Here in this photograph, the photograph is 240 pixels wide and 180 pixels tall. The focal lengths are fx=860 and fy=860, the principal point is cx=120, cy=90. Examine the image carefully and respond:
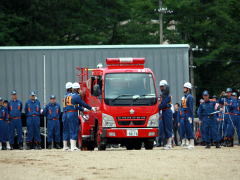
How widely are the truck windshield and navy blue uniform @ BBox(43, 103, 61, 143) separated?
6769mm

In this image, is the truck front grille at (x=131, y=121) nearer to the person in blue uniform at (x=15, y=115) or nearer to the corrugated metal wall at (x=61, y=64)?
the person in blue uniform at (x=15, y=115)

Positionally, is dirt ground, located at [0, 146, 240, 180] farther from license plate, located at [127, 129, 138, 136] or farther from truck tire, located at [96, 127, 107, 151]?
truck tire, located at [96, 127, 107, 151]

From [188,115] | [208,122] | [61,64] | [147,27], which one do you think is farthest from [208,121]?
[147,27]

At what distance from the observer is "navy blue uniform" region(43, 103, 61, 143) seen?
30.3 metres

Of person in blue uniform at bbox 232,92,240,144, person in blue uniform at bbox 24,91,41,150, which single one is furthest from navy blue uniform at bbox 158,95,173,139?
person in blue uniform at bbox 24,91,41,150

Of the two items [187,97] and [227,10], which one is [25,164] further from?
[227,10]

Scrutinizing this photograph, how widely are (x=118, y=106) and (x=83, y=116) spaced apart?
241 cm

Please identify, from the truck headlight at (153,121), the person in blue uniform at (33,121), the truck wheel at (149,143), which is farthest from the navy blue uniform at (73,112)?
the person in blue uniform at (33,121)

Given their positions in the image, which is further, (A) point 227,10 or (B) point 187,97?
(A) point 227,10

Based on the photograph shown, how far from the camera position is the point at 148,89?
78.7 feet

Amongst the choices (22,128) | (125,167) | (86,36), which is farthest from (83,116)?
(86,36)

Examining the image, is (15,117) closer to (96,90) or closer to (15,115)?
(15,115)

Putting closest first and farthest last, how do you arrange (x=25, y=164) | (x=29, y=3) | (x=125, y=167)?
(x=125, y=167)
(x=25, y=164)
(x=29, y=3)

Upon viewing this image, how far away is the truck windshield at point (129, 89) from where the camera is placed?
2355 centimetres
